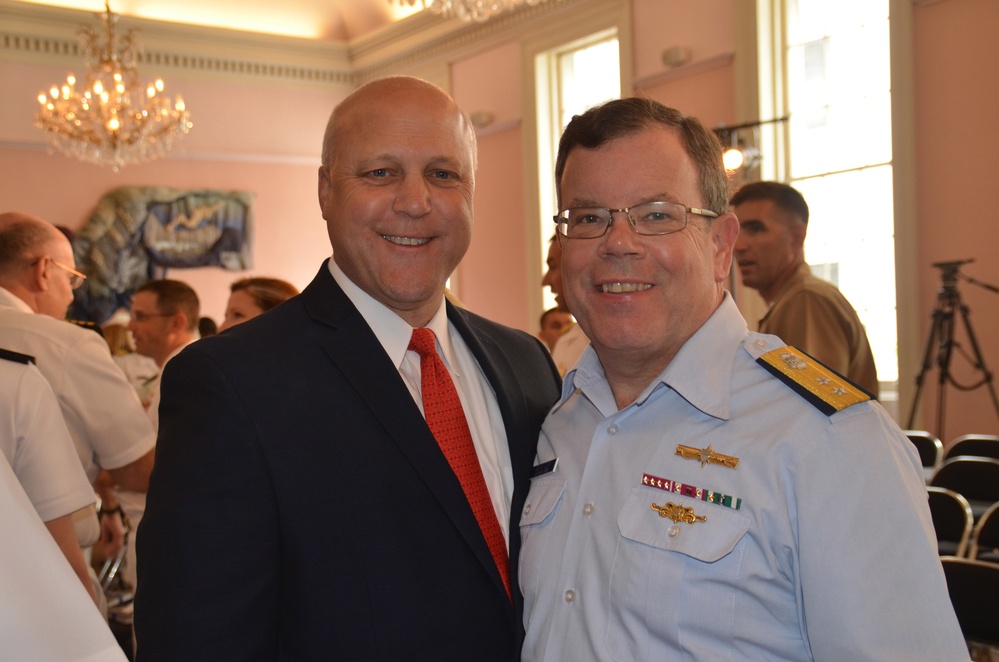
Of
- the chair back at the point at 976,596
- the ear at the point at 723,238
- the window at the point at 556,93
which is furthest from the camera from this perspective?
the window at the point at 556,93

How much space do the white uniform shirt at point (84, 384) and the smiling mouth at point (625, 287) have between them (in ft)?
6.62

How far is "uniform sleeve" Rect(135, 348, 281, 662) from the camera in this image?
4.58ft

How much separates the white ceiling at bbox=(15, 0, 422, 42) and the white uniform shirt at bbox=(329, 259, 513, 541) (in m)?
9.31

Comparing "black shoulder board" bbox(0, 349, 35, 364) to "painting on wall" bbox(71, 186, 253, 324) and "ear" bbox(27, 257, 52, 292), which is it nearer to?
"ear" bbox(27, 257, 52, 292)

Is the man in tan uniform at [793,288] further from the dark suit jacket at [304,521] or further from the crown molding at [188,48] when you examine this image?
the crown molding at [188,48]

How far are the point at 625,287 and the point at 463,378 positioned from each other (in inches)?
17.0

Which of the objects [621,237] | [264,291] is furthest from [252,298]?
[621,237]

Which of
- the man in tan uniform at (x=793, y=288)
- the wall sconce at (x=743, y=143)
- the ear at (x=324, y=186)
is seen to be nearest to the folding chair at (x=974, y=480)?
the man in tan uniform at (x=793, y=288)

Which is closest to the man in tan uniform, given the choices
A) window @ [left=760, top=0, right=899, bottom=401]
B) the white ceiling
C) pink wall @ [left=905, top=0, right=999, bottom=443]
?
pink wall @ [left=905, top=0, right=999, bottom=443]

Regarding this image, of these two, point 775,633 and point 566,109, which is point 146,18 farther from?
point 775,633

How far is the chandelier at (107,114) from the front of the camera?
889 centimetres

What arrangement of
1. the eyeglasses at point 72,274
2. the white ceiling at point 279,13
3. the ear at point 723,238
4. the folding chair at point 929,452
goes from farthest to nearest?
the white ceiling at point 279,13
the folding chair at point 929,452
the eyeglasses at point 72,274
the ear at point 723,238

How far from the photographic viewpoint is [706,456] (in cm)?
145

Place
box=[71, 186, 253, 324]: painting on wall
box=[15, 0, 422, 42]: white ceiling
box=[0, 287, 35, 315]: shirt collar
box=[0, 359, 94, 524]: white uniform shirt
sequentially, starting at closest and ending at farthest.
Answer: box=[0, 359, 94, 524]: white uniform shirt, box=[0, 287, 35, 315]: shirt collar, box=[71, 186, 253, 324]: painting on wall, box=[15, 0, 422, 42]: white ceiling
